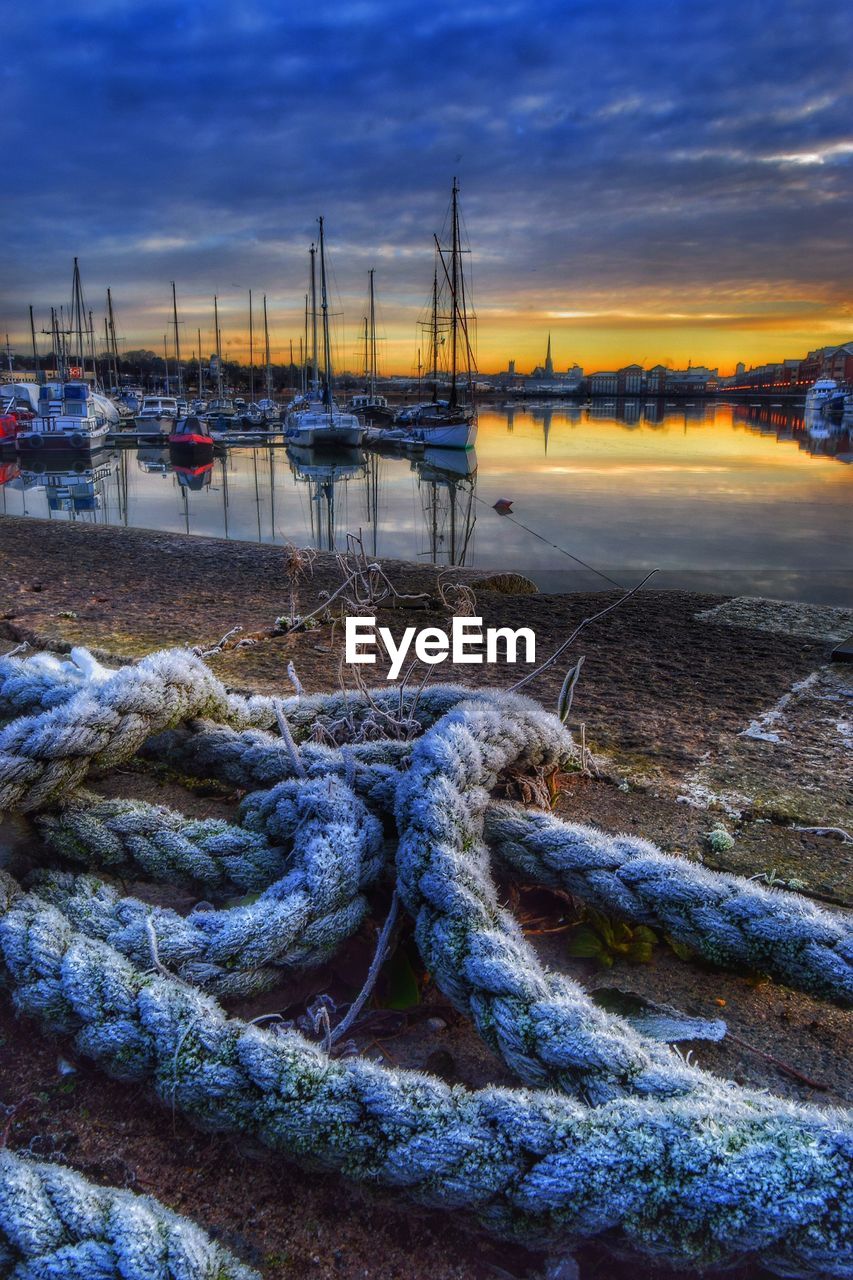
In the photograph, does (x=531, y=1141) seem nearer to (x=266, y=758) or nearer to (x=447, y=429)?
(x=266, y=758)

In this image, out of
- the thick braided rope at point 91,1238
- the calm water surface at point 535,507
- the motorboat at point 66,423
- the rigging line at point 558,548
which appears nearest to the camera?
the thick braided rope at point 91,1238

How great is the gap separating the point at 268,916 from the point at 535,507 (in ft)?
57.9

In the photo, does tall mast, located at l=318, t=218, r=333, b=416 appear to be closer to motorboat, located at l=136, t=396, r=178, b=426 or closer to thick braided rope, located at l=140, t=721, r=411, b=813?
motorboat, located at l=136, t=396, r=178, b=426

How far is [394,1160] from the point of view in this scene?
1404mm

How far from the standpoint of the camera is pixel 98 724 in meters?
2.39

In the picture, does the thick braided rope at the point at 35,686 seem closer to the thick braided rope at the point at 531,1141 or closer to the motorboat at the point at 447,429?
the thick braided rope at the point at 531,1141

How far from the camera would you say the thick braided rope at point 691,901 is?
184 centimetres

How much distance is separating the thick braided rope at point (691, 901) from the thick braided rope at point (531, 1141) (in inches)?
17.0

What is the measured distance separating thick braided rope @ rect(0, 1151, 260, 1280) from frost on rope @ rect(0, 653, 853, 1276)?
20cm

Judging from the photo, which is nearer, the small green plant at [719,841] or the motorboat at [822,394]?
the small green plant at [719,841]

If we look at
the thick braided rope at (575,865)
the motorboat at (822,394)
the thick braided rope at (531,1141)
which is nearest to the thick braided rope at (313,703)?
the thick braided rope at (575,865)

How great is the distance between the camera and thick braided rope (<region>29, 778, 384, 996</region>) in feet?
6.05

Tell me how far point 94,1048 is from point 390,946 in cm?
60

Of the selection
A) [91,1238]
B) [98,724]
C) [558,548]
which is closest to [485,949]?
[91,1238]
